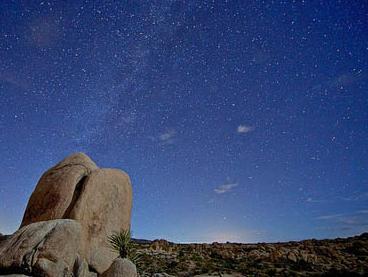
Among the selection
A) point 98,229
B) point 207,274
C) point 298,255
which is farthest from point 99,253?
point 298,255

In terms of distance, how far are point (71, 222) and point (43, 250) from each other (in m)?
1.57

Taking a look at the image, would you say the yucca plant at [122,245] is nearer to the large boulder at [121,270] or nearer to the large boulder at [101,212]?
the large boulder at [101,212]

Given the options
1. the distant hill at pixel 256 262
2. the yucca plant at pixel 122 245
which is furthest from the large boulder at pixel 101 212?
the distant hill at pixel 256 262

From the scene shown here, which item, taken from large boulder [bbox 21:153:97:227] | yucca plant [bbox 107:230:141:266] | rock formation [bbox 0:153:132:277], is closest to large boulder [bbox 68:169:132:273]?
rock formation [bbox 0:153:132:277]

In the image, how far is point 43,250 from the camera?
1195 centimetres

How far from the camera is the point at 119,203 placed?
698 inches

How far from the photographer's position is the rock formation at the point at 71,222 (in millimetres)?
11977

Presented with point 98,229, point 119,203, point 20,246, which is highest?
point 119,203

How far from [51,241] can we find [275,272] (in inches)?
1018

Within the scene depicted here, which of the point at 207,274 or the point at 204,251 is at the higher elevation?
the point at 204,251

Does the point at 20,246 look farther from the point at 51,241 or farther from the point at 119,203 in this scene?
the point at 119,203

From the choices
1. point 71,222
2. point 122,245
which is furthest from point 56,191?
point 122,245

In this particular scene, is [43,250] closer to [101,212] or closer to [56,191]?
[56,191]

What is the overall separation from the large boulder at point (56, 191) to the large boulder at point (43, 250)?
97.5 inches
